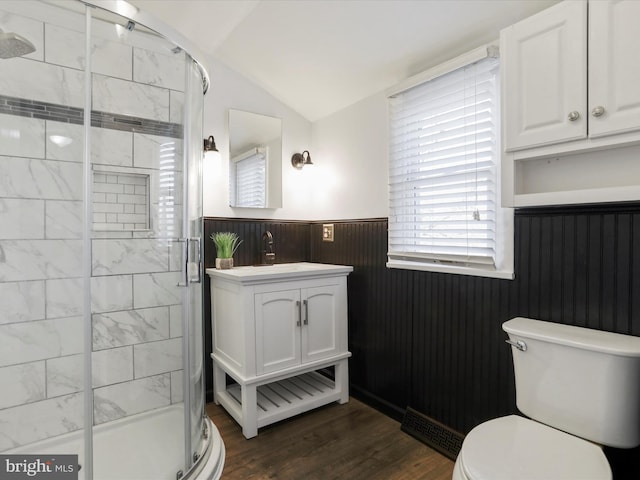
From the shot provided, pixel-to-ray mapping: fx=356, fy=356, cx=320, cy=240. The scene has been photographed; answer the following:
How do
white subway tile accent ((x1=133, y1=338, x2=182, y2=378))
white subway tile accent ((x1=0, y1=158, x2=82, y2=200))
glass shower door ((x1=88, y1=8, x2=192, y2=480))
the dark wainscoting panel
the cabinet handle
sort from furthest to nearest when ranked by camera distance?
the cabinet handle < white subway tile accent ((x1=133, y1=338, x2=182, y2=378)) < glass shower door ((x1=88, y1=8, x2=192, y2=480)) < white subway tile accent ((x1=0, y1=158, x2=82, y2=200)) < the dark wainscoting panel

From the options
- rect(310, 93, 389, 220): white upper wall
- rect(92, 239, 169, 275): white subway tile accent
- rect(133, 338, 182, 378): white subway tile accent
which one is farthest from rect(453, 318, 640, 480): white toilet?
rect(92, 239, 169, 275): white subway tile accent

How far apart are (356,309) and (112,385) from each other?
1.53 m

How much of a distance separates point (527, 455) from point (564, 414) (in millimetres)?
291

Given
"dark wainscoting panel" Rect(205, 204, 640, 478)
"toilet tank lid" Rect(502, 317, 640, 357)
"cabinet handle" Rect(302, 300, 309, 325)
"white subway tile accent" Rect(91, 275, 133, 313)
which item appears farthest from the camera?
"cabinet handle" Rect(302, 300, 309, 325)

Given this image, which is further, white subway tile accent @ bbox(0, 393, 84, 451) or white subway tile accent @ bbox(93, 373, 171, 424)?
white subway tile accent @ bbox(93, 373, 171, 424)

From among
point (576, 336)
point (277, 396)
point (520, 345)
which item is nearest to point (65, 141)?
point (277, 396)

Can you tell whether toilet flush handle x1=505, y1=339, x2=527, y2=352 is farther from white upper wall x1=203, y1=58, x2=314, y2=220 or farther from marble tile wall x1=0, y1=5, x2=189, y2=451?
white upper wall x1=203, y1=58, x2=314, y2=220

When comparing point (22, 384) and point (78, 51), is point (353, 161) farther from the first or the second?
point (22, 384)

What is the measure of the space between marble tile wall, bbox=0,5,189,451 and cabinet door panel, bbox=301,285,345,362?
0.78 meters

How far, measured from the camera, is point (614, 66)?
1.17m

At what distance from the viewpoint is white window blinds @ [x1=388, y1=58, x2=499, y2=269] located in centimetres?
172

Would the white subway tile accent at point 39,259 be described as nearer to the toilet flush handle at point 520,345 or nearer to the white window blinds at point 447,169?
the white window blinds at point 447,169

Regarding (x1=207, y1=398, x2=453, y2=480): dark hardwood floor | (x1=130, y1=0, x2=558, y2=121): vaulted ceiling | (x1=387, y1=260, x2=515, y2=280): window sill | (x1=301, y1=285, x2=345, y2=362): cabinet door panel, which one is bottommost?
(x1=207, y1=398, x2=453, y2=480): dark hardwood floor

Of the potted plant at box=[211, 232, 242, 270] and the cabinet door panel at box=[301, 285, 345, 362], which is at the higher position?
the potted plant at box=[211, 232, 242, 270]
